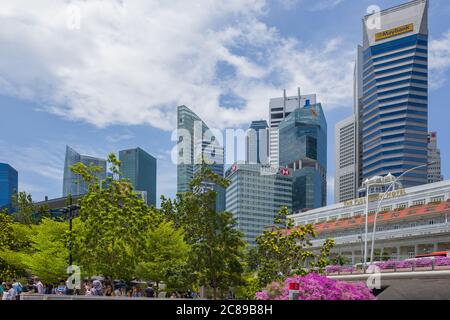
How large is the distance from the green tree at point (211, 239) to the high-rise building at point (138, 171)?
17.8 feet

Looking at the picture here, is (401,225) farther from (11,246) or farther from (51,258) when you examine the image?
Result: (51,258)

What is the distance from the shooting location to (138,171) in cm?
3850

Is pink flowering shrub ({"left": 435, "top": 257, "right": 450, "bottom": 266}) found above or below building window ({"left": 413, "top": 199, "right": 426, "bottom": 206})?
below

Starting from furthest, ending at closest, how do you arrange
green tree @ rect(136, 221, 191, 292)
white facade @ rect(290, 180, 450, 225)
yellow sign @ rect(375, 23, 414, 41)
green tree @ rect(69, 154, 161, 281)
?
yellow sign @ rect(375, 23, 414, 41) < white facade @ rect(290, 180, 450, 225) < green tree @ rect(136, 221, 191, 292) < green tree @ rect(69, 154, 161, 281)

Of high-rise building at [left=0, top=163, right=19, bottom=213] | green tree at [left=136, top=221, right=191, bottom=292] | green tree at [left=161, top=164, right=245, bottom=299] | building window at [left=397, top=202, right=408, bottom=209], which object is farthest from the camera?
building window at [left=397, top=202, right=408, bottom=209]

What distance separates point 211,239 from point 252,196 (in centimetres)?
4763

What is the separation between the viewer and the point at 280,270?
1463 inches

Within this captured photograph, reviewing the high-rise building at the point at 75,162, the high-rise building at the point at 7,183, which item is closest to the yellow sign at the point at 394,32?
the high-rise building at the point at 7,183

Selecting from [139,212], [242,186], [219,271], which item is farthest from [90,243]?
[242,186]

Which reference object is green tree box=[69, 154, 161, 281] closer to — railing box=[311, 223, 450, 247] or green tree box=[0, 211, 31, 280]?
green tree box=[0, 211, 31, 280]

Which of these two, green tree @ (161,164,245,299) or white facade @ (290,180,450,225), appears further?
white facade @ (290,180,450,225)

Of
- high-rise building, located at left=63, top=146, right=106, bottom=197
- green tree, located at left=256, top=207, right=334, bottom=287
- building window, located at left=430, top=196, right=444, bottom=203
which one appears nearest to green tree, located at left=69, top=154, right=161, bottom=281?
high-rise building, located at left=63, top=146, right=106, bottom=197

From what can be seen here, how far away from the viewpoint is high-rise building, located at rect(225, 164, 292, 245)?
224ft
